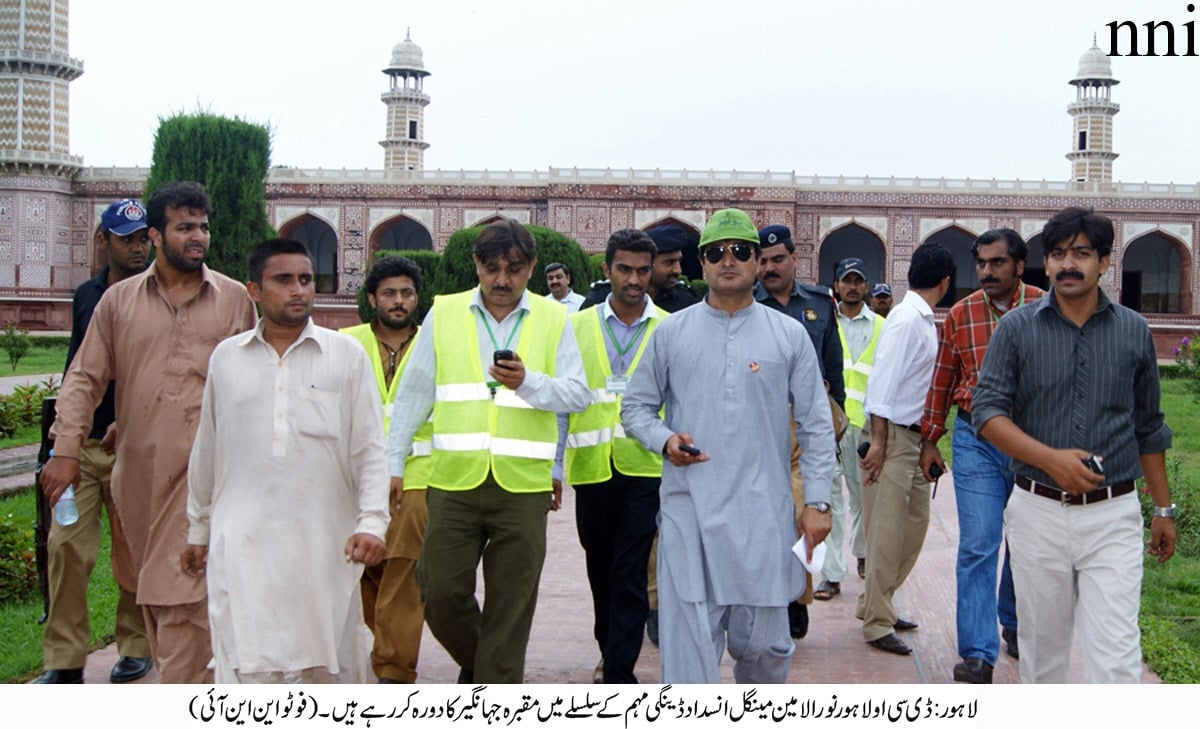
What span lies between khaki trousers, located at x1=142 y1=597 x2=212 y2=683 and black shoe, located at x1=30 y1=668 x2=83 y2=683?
496mm

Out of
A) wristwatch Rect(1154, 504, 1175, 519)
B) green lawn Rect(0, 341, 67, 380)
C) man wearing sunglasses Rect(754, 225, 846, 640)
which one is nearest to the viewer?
wristwatch Rect(1154, 504, 1175, 519)

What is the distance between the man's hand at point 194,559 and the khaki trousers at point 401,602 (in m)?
0.89

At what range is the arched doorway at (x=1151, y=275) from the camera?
34.4 m

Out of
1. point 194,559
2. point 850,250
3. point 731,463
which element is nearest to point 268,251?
point 194,559

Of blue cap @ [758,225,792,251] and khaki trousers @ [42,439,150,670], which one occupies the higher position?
blue cap @ [758,225,792,251]

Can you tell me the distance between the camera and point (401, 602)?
13.4 feet

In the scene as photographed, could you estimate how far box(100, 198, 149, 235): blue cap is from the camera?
4145mm

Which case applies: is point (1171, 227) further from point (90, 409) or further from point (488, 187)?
point (90, 409)

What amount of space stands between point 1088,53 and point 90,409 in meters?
39.9

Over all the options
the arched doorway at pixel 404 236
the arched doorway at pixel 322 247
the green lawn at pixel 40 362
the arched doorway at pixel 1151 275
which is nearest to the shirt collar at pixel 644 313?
the green lawn at pixel 40 362

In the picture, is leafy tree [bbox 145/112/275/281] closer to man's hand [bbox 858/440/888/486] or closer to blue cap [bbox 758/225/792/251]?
blue cap [bbox 758/225/792/251]

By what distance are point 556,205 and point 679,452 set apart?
2945cm

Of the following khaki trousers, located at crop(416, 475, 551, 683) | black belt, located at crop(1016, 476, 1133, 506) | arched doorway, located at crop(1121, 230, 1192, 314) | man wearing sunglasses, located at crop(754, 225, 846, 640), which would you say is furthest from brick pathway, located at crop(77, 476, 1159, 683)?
arched doorway, located at crop(1121, 230, 1192, 314)

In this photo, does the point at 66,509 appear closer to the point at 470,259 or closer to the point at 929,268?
the point at 929,268
